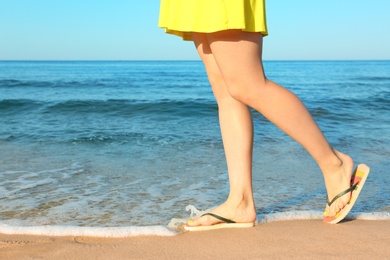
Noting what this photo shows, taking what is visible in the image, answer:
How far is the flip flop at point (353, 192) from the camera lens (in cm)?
214

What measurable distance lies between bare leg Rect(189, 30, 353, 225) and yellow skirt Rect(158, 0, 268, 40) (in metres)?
0.06

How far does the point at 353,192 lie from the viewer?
7.07ft

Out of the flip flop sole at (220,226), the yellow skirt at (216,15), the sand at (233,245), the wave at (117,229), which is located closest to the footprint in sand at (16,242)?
the sand at (233,245)

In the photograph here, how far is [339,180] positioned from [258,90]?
589 millimetres

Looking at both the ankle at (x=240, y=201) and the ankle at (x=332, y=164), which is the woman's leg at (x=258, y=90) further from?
Result: the ankle at (x=240, y=201)

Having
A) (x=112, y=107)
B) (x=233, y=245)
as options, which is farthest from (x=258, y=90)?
(x=112, y=107)

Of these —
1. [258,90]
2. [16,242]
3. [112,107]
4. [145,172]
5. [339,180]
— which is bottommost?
[112,107]

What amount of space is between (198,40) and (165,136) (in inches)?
131

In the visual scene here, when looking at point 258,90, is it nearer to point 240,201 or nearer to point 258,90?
point 258,90

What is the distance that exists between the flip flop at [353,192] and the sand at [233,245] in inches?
1.5

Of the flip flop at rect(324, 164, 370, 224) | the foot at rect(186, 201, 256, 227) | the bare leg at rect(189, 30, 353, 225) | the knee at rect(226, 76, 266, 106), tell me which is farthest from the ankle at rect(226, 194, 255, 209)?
the knee at rect(226, 76, 266, 106)

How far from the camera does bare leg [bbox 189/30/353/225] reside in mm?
1829

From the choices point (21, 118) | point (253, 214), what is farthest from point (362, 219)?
point (21, 118)

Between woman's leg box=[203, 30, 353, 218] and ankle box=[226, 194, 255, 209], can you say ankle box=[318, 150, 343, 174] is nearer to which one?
woman's leg box=[203, 30, 353, 218]
